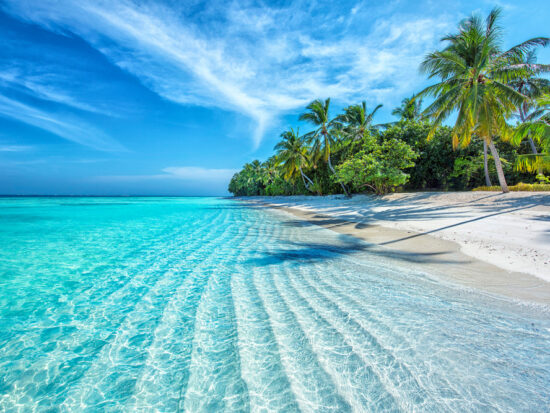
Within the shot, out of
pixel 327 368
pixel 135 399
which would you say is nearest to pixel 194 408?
pixel 135 399

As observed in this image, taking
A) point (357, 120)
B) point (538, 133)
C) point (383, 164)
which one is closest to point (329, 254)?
point (538, 133)

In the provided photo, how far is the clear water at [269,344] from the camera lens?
168 cm

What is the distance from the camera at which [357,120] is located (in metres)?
24.5

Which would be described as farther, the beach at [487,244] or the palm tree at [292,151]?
the palm tree at [292,151]

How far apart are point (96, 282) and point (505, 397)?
17.7 ft

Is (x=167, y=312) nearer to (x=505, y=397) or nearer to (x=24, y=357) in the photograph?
(x=24, y=357)

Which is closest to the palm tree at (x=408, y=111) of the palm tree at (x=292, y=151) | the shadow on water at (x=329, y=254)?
the palm tree at (x=292, y=151)

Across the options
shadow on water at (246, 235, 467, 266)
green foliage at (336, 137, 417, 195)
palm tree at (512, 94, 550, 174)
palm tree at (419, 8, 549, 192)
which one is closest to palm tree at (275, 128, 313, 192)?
green foliage at (336, 137, 417, 195)

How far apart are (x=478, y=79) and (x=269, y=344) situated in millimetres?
17209

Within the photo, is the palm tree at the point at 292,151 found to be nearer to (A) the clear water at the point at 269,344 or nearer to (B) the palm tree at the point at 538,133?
(B) the palm tree at the point at 538,133

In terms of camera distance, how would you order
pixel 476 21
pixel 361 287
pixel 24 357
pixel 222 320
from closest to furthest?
pixel 24 357, pixel 222 320, pixel 361 287, pixel 476 21

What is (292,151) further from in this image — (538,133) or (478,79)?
(538,133)

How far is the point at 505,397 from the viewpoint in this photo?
1532mm

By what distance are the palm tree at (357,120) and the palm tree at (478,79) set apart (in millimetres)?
10272
